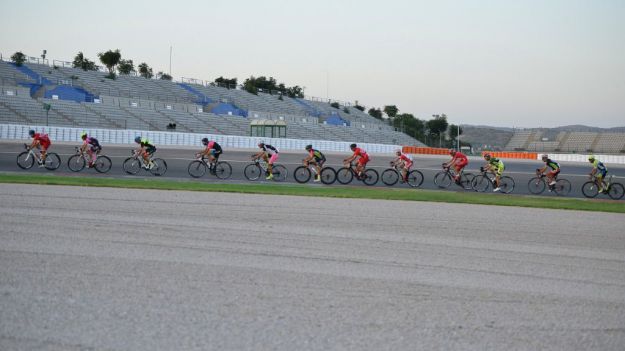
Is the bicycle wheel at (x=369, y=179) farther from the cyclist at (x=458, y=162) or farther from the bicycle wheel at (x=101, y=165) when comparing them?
the bicycle wheel at (x=101, y=165)

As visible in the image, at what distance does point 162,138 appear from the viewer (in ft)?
156

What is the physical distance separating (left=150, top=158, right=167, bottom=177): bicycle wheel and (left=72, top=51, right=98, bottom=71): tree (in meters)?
47.9

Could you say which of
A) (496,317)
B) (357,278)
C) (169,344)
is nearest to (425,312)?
(496,317)

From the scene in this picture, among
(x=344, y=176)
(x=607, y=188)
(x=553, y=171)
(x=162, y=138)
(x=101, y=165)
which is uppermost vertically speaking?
(x=162, y=138)

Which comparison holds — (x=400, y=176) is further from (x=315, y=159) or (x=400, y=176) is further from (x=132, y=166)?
(x=132, y=166)

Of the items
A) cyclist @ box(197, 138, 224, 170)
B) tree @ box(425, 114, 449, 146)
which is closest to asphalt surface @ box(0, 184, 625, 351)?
Result: cyclist @ box(197, 138, 224, 170)

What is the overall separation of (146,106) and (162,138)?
14.0 m

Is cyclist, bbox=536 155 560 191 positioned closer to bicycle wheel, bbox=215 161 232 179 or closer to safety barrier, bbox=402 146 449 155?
bicycle wheel, bbox=215 161 232 179

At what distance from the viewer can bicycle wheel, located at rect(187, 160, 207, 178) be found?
81.7 ft

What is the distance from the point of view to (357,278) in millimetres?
→ 7289

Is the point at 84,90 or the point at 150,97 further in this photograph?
the point at 150,97

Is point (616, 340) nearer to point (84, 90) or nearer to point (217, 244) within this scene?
point (217, 244)

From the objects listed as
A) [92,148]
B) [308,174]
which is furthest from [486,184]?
[92,148]

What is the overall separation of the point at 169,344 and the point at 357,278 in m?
2.85
